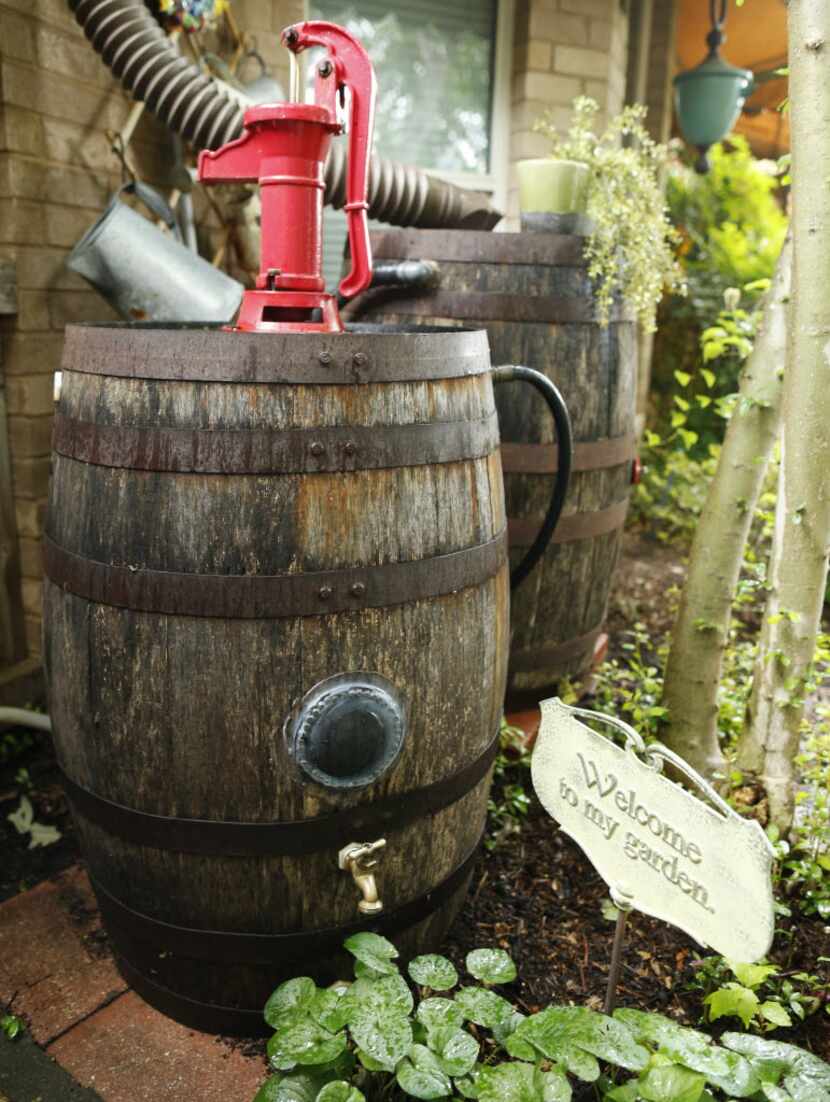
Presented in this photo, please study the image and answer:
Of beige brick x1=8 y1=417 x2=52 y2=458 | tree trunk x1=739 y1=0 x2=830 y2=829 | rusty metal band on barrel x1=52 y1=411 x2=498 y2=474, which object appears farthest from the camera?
beige brick x1=8 y1=417 x2=52 y2=458

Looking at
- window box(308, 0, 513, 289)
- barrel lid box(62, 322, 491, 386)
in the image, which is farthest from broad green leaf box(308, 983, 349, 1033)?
window box(308, 0, 513, 289)

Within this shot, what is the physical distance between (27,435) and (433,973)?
205cm

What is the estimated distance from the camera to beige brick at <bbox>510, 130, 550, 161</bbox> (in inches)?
161

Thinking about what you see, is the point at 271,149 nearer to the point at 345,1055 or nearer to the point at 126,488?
the point at 126,488

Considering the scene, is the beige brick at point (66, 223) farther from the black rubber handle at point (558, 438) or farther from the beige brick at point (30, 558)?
the black rubber handle at point (558, 438)

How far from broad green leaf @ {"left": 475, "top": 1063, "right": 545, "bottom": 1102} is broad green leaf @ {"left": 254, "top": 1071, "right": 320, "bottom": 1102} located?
259 millimetres

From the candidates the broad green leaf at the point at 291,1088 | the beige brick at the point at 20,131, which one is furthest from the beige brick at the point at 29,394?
the broad green leaf at the point at 291,1088

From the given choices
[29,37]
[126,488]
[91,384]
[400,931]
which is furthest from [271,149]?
[400,931]

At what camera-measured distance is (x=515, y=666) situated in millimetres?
2611

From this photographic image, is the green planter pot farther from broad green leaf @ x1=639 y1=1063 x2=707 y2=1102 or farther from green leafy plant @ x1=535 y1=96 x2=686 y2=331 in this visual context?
broad green leaf @ x1=639 y1=1063 x2=707 y2=1102

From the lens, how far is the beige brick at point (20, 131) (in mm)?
2525

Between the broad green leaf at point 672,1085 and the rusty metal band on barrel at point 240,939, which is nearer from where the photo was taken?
the broad green leaf at point 672,1085

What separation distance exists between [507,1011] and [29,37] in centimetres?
276

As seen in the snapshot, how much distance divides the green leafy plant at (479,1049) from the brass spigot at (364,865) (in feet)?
0.37
